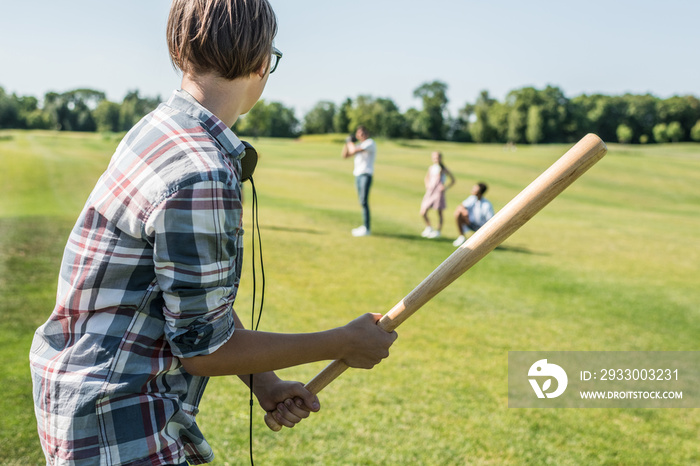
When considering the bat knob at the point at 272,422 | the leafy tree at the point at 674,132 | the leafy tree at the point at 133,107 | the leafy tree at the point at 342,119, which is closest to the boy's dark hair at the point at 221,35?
the bat knob at the point at 272,422

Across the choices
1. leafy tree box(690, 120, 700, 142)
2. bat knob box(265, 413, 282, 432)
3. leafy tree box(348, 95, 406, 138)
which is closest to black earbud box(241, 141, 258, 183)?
bat knob box(265, 413, 282, 432)

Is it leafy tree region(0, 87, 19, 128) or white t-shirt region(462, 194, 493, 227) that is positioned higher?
leafy tree region(0, 87, 19, 128)

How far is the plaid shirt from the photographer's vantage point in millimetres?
1389

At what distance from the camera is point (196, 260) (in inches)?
54.6

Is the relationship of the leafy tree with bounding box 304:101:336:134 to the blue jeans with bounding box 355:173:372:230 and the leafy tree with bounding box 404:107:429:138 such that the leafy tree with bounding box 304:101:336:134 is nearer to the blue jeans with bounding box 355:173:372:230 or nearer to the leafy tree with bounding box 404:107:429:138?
the leafy tree with bounding box 404:107:429:138

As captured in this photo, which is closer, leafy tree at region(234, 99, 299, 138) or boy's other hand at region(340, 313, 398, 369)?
boy's other hand at region(340, 313, 398, 369)

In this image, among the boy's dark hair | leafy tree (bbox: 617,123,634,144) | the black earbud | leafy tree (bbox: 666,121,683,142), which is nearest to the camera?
the boy's dark hair

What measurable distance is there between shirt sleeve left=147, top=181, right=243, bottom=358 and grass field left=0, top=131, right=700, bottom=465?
277cm

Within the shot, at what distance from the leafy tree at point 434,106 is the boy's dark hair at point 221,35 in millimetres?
123321

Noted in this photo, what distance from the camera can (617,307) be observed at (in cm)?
868

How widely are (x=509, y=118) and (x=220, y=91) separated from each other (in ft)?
396

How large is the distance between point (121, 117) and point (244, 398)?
5554 cm

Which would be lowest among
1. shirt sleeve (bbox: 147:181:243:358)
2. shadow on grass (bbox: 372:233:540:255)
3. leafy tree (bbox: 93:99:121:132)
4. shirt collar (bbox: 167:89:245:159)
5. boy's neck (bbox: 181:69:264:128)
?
shadow on grass (bbox: 372:233:540:255)

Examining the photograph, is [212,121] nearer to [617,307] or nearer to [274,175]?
[617,307]
